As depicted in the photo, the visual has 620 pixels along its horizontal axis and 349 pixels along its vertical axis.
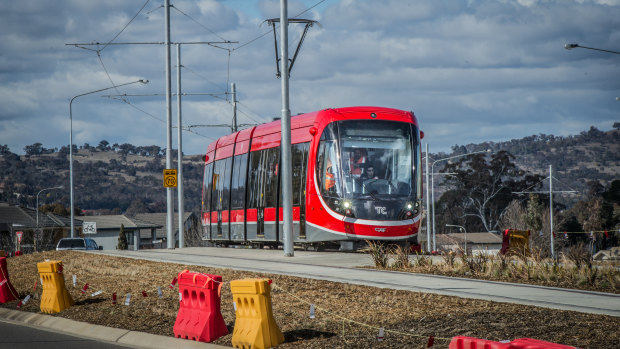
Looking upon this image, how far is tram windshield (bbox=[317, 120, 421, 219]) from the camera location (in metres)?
23.4

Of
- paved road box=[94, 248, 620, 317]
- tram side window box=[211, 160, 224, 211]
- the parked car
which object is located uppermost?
tram side window box=[211, 160, 224, 211]

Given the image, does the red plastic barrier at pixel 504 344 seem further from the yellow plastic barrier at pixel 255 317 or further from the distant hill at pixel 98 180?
the distant hill at pixel 98 180

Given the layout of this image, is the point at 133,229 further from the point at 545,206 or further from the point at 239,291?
the point at 239,291

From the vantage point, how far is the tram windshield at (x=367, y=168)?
76.9 ft

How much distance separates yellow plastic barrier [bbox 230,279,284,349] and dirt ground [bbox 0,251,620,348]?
0.31 metres

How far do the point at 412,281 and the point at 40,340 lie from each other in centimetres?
638

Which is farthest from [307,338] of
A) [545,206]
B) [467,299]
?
[545,206]

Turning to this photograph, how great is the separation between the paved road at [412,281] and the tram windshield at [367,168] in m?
1.73

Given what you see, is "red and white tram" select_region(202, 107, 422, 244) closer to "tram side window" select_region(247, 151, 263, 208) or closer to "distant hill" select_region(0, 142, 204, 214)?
"tram side window" select_region(247, 151, 263, 208)

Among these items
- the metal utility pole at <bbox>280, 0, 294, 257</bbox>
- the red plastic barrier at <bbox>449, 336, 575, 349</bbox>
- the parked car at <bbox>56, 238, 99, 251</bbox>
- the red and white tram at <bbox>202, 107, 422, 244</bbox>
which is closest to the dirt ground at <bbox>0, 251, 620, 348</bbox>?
the red plastic barrier at <bbox>449, 336, 575, 349</bbox>

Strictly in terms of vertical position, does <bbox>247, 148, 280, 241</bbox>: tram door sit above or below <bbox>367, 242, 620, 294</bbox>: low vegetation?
above

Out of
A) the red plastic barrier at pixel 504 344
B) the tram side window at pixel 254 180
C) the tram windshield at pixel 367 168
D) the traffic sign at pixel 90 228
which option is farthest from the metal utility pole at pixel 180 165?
the red plastic barrier at pixel 504 344

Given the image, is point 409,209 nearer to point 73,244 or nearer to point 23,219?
point 73,244

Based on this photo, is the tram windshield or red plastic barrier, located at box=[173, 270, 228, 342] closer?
red plastic barrier, located at box=[173, 270, 228, 342]
